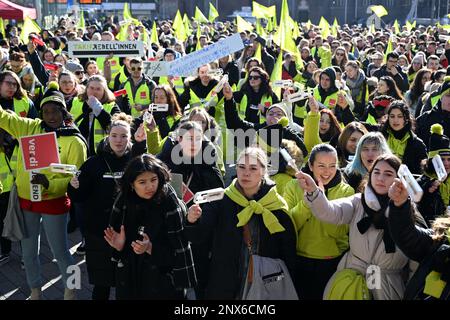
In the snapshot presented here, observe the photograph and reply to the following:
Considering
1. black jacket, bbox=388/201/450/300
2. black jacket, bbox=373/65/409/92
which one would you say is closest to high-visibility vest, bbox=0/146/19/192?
black jacket, bbox=388/201/450/300

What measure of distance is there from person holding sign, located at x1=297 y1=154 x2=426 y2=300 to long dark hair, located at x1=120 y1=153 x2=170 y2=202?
2.84ft

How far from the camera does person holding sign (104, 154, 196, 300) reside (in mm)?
3744

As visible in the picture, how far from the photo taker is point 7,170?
17.8 feet

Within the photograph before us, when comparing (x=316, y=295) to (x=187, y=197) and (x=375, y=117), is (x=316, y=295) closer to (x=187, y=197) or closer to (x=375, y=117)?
(x=187, y=197)

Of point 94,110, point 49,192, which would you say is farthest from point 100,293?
point 94,110

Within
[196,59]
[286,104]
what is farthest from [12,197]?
[196,59]

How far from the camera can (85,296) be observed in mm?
5266

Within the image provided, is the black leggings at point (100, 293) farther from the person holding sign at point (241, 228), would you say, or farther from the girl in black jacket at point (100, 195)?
the person holding sign at point (241, 228)

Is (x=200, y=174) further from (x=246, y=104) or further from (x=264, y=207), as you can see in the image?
(x=246, y=104)

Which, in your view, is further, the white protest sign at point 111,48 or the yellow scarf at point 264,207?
the white protest sign at point 111,48

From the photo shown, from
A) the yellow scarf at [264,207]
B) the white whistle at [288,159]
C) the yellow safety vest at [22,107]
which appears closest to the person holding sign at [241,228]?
the yellow scarf at [264,207]

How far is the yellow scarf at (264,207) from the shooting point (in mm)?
3680

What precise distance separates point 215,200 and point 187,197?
0.72 meters

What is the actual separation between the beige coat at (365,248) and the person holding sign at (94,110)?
10.4ft
